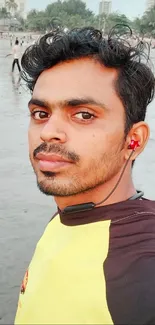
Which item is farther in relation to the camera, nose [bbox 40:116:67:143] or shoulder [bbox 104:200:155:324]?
nose [bbox 40:116:67:143]

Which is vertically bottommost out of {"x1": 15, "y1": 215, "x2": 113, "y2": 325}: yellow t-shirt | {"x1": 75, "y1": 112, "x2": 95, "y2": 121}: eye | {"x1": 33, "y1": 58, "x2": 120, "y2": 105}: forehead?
{"x1": 15, "y1": 215, "x2": 113, "y2": 325}: yellow t-shirt

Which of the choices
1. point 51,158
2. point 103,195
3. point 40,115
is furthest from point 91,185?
point 40,115

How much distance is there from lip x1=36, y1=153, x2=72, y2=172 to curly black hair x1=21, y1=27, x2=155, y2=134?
0.24 metres

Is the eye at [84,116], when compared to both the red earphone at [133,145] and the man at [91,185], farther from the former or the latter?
the red earphone at [133,145]

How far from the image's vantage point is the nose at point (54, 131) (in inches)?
55.6

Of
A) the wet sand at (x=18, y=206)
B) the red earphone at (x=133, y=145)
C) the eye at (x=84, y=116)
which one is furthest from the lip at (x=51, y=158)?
the wet sand at (x=18, y=206)

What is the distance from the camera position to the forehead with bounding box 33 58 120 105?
1444 millimetres

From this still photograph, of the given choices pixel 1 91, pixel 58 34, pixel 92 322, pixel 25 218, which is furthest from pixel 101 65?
pixel 1 91

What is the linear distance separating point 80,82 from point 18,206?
12.0 ft

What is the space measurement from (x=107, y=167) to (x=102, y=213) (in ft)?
0.49

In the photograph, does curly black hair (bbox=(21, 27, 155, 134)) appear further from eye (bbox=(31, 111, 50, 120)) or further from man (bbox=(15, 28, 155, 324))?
eye (bbox=(31, 111, 50, 120))

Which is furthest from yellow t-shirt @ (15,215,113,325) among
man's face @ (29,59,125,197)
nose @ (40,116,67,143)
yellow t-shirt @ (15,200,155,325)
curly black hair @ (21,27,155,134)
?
curly black hair @ (21,27,155,134)

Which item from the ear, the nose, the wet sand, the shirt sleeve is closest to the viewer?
the shirt sleeve

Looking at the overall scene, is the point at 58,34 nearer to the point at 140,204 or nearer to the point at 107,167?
the point at 107,167
